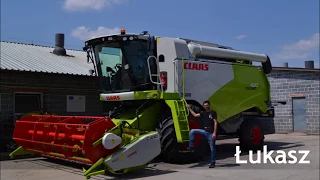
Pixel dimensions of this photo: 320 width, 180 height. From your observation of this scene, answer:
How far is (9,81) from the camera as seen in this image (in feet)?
42.7

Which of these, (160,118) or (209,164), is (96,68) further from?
(209,164)

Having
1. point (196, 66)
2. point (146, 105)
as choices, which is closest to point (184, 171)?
point (146, 105)

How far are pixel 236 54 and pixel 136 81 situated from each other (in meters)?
4.05

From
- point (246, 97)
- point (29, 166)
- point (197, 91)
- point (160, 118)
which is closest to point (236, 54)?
point (246, 97)

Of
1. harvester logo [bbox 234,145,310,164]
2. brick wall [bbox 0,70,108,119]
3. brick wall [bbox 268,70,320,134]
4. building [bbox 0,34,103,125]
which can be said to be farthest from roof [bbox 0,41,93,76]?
brick wall [bbox 268,70,320,134]

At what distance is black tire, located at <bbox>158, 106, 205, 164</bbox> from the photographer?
10.1 meters

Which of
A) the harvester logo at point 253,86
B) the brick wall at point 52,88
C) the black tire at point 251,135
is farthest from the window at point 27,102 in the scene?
the harvester logo at point 253,86

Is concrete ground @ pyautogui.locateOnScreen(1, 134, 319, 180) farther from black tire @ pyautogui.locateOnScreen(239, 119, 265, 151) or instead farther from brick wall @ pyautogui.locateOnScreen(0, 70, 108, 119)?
brick wall @ pyautogui.locateOnScreen(0, 70, 108, 119)

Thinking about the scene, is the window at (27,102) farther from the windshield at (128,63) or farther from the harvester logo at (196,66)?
the harvester logo at (196,66)

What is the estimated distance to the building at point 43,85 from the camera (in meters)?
13.0

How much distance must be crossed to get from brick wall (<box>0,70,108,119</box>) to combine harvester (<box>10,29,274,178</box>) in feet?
6.13

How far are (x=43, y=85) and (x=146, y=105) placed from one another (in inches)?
193

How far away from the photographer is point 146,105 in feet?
36.2

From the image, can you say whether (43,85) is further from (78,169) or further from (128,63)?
(78,169)
